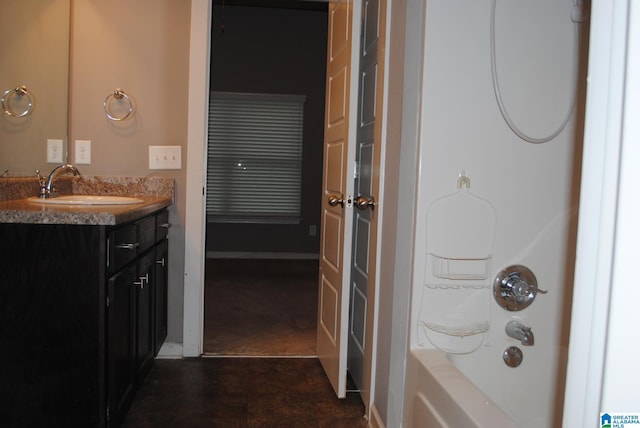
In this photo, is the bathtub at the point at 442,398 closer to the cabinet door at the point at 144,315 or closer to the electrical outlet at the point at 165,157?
the cabinet door at the point at 144,315

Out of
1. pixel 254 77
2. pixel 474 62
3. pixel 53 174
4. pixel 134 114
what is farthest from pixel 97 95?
pixel 254 77

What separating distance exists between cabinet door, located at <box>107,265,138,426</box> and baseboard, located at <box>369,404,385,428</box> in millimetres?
967

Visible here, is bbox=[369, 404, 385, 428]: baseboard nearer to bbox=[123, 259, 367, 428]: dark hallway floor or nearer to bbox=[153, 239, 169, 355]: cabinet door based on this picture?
→ bbox=[123, 259, 367, 428]: dark hallway floor

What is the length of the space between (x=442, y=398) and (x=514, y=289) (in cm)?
52

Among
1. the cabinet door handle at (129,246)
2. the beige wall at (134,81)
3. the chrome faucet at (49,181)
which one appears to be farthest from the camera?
the beige wall at (134,81)

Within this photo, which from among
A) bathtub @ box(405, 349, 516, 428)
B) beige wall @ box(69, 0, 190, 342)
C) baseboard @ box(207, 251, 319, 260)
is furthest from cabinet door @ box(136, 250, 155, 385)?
baseboard @ box(207, 251, 319, 260)

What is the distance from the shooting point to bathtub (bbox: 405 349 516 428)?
1.25m

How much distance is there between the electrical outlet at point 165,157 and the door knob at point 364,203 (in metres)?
1.12

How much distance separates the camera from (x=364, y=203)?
232cm

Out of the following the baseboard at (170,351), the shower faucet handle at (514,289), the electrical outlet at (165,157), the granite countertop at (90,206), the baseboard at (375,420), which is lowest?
the baseboard at (170,351)

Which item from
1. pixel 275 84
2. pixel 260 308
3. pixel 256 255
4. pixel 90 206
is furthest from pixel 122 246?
pixel 275 84

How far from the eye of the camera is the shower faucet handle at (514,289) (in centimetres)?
177

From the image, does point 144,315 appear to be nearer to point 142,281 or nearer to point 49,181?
point 142,281

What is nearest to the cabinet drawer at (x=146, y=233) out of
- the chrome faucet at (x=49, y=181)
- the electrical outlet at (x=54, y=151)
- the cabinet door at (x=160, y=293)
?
the cabinet door at (x=160, y=293)
